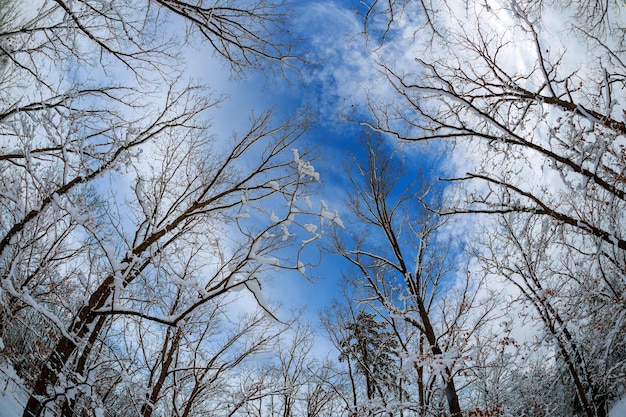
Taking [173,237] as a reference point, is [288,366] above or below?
above

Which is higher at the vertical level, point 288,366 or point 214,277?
point 288,366

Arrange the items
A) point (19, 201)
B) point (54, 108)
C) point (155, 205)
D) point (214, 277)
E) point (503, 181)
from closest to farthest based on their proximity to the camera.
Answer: point (19, 201) < point (503, 181) < point (54, 108) < point (155, 205) < point (214, 277)

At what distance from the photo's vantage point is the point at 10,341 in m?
13.9

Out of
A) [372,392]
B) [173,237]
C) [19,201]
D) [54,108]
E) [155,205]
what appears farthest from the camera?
[372,392]

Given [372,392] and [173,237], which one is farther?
[372,392]

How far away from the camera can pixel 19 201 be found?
4285 millimetres

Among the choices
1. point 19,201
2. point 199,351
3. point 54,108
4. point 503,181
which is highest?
point 54,108

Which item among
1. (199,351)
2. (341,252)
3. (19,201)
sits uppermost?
(341,252)

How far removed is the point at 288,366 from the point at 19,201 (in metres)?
12.1

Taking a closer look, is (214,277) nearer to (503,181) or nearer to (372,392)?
(503,181)

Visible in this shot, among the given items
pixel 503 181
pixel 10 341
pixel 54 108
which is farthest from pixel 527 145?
pixel 10 341

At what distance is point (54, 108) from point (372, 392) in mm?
14606

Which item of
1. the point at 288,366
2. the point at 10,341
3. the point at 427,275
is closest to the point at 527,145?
the point at 427,275

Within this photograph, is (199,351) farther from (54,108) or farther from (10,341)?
(10,341)
